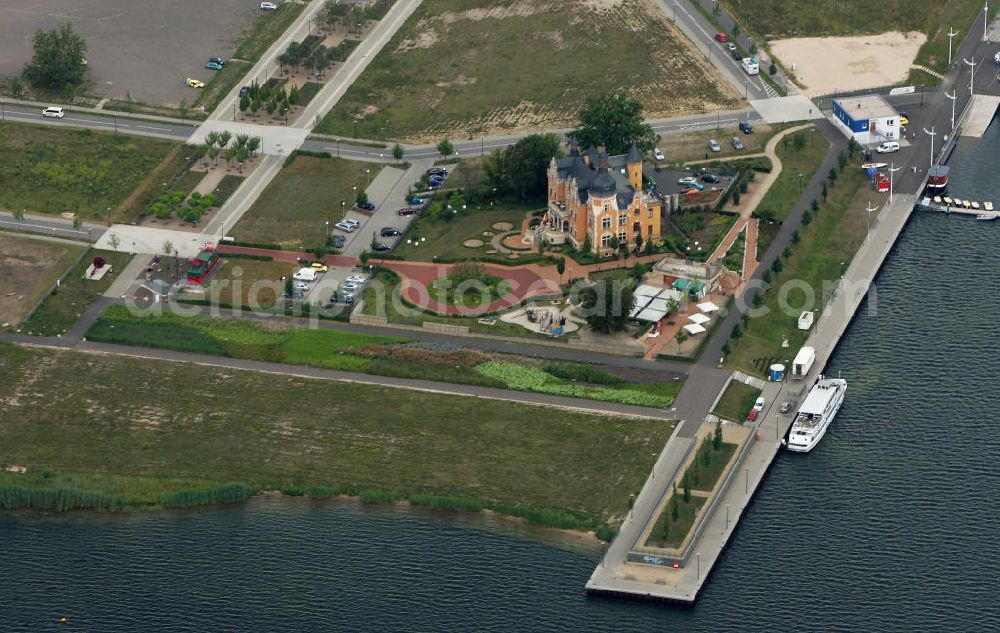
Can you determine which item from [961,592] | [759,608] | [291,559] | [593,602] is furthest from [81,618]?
[961,592]

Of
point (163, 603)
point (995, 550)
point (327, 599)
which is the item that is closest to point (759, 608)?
point (995, 550)

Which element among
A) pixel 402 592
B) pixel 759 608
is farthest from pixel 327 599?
pixel 759 608

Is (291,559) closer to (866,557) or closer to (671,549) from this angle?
(671,549)

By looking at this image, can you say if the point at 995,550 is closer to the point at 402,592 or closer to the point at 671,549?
the point at 671,549

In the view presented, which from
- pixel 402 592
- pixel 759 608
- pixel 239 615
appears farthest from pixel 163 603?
pixel 759 608

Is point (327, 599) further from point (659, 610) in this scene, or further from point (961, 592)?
point (961, 592)
